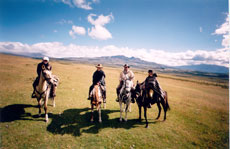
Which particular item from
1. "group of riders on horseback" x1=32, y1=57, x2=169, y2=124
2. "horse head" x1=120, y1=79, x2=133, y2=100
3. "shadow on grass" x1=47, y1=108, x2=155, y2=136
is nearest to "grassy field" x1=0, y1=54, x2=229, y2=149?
"shadow on grass" x1=47, y1=108, x2=155, y2=136

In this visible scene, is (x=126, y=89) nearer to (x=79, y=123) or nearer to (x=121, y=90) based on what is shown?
(x=121, y=90)

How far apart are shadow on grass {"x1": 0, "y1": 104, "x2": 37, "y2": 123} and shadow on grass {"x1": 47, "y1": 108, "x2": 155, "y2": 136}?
6.35 ft

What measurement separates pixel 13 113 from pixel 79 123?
18.9 feet

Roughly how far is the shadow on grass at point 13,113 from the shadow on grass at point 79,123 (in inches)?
76.2

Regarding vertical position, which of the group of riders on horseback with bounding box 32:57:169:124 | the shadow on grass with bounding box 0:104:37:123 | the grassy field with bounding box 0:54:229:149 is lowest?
the grassy field with bounding box 0:54:229:149

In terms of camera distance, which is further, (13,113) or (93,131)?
(13,113)

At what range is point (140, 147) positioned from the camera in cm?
655

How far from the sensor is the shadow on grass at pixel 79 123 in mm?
7325

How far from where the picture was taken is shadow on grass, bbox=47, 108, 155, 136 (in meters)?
7.32

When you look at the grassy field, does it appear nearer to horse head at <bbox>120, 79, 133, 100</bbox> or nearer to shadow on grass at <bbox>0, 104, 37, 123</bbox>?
shadow on grass at <bbox>0, 104, 37, 123</bbox>

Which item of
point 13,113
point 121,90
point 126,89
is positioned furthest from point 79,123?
point 13,113

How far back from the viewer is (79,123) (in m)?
8.24

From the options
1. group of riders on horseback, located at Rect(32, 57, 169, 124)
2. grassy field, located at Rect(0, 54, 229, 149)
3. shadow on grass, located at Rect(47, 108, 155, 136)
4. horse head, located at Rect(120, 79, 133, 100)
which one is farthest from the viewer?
horse head, located at Rect(120, 79, 133, 100)

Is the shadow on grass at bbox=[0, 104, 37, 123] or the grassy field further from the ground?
the shadow on grass at bbox=[0, 104, 37, 123]
